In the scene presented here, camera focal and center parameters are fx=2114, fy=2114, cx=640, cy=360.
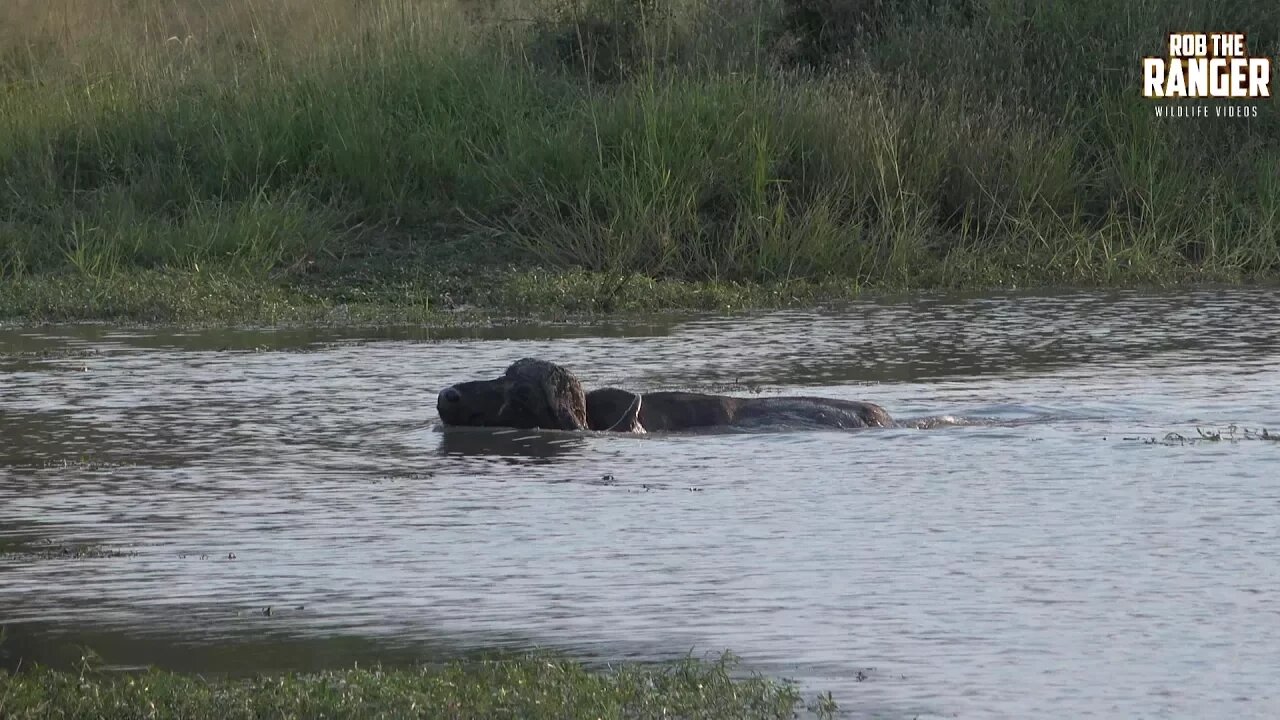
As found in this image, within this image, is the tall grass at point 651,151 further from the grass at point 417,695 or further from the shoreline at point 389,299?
the grass at point 417,695

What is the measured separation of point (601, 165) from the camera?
44.2ft

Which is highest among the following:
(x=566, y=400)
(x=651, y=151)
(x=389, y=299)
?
(x=651, y=151)

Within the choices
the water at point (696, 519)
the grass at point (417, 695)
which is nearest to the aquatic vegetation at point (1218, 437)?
the water at point (696, 519)

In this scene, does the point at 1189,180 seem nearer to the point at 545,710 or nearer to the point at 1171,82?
the point at 1171,82

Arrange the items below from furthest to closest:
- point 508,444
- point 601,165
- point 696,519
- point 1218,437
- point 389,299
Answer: point 601,165, point 389,299, point 508,444, point 1218,437, point 696,519

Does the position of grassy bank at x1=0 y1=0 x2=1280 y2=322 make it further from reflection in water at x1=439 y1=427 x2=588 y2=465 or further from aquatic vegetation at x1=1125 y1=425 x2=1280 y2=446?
aquatic vegetation at x1=1125 y1=425 x2=1280 y2=446

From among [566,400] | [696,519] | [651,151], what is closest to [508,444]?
[566,400]

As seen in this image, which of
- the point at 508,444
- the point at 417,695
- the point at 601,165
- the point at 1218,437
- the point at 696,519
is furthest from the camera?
the point at 601,165

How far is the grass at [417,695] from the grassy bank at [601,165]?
304 inches

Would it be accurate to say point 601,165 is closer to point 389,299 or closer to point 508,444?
point 389,299

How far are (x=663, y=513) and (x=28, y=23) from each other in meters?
11.9

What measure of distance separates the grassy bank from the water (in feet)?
6.94

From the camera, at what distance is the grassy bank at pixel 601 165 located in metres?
13.2

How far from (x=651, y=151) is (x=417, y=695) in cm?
942
